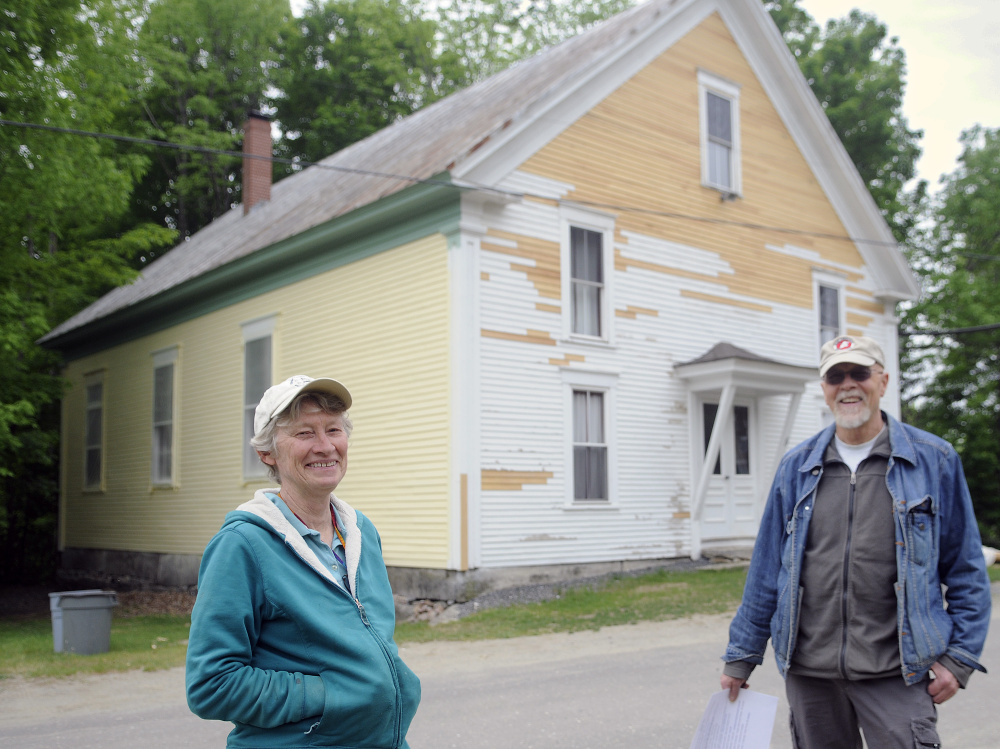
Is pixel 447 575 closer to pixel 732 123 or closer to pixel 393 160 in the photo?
pixel 393 160

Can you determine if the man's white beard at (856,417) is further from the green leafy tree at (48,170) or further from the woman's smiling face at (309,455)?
the green leafy tree at (48,170)

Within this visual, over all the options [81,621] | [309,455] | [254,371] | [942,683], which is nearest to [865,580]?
[942,683]

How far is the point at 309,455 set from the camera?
2.87 metres

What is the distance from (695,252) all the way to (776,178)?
3.15 m

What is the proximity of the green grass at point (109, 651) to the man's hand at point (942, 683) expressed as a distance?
8310 millimetres

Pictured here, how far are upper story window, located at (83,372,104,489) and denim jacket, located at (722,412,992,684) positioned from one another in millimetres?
21582

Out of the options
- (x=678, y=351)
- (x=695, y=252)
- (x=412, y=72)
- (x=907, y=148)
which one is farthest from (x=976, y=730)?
(x=412, y=72)

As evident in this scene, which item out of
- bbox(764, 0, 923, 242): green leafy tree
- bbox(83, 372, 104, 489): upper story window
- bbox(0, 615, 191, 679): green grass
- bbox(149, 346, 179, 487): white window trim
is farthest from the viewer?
bbox(764, 0, 923, 242): green leafy tree

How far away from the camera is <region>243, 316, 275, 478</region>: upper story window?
1762 cm

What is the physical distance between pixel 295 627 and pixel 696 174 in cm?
1617

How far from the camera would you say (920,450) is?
3688 mm

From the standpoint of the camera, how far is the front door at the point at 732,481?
1705 cm

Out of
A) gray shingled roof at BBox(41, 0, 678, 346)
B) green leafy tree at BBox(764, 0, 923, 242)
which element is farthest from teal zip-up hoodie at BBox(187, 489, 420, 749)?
green leafy tree at BBox(764, 0, 923, 242)

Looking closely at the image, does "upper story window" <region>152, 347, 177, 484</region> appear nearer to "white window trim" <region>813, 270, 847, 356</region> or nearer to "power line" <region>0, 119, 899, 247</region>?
"power line" <region>0, 119, 899, 247</region>
